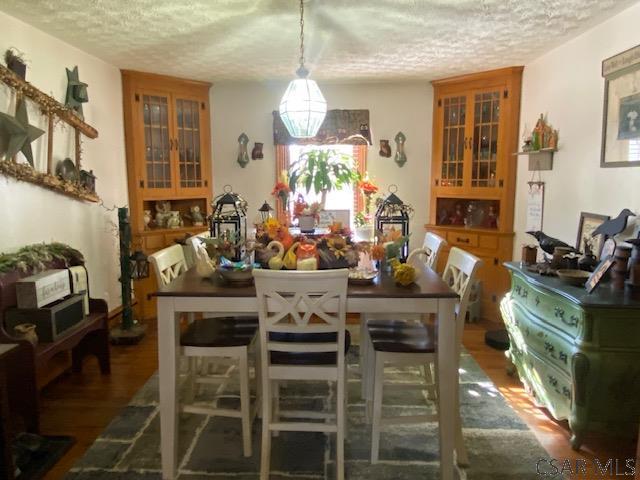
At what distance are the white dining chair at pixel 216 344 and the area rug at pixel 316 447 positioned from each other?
0.15m

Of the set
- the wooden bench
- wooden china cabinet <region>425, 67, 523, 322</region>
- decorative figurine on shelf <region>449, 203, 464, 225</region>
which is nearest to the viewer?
the wooden bench

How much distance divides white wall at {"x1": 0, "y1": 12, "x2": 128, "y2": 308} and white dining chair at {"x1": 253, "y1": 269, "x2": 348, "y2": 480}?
1.93 metres

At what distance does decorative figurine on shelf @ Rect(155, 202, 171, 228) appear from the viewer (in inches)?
180

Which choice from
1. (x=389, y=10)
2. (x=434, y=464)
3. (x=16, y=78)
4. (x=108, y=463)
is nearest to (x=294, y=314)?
(x=434, y=464)

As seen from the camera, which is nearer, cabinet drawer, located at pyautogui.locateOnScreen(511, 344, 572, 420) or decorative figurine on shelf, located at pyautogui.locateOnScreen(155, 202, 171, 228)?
cabinet drawer, located at pyautogui.locateOnScreen(511, 344, 572, 420)

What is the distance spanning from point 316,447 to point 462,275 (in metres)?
1.14

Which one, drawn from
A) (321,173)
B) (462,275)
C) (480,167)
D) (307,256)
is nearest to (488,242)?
(480,167)

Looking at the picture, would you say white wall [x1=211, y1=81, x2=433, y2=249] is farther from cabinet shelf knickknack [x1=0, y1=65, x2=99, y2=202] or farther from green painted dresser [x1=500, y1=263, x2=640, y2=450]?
green painted dresser [x1=500, y1=263, x2=640, y2=450]

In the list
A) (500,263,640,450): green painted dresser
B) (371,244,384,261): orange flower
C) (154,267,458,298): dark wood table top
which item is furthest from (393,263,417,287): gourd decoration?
(500,263,640,450): green painted dresser

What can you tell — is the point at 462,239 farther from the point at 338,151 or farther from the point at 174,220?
the point at 174,220

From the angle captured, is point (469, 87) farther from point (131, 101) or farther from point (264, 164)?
point (131, 101)

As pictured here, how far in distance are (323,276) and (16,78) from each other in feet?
7.85

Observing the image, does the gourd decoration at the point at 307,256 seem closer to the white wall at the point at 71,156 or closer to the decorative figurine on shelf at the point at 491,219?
the white wall at the point at 71,156

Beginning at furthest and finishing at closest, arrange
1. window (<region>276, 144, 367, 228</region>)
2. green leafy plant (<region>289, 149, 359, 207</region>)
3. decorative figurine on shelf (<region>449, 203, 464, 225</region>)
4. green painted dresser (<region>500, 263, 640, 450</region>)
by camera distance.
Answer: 1. window (<region>276, 144, 367, 228</region>)
2. decorative figurine on shelf (<region>449, 203, 464, 225</region>)
3. green leafy plant (<region>289, 149, 359, 207</region>)
4. green painted dresser (<region>500, 263, 640, 450</region>)
